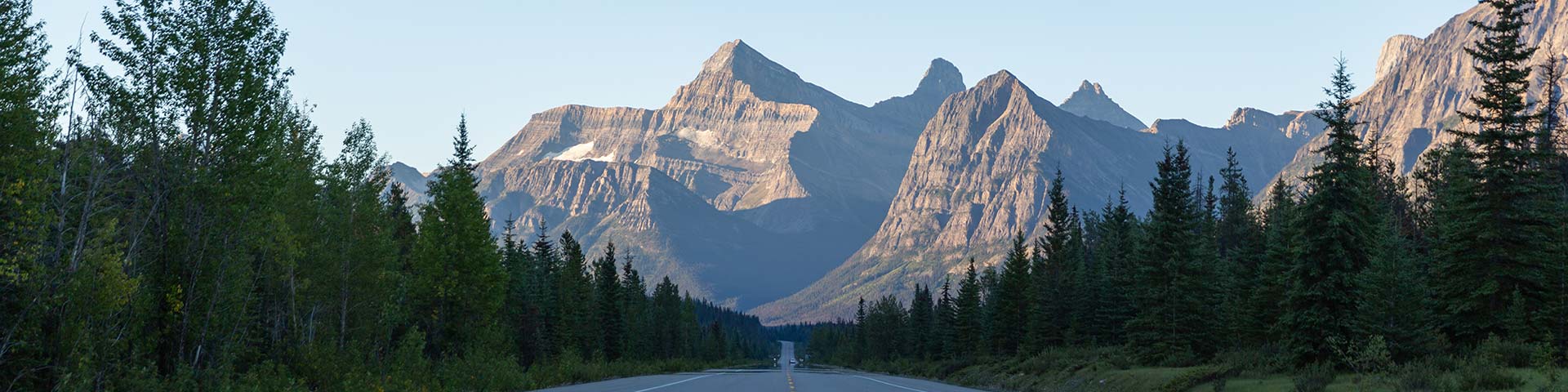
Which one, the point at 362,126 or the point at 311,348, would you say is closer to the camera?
the point at 311,348

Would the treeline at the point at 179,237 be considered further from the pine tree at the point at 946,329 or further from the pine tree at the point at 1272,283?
the pine tree at the point at 946,329

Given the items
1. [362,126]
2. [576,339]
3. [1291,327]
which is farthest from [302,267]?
[576,339]

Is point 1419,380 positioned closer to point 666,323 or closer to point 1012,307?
point 1012,307

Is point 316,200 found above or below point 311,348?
above

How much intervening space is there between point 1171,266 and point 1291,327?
41.9ft

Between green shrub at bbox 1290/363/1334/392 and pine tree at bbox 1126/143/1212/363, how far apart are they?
38.8 feet

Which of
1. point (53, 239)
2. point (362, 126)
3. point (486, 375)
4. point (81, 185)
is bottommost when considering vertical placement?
point (486, 375)

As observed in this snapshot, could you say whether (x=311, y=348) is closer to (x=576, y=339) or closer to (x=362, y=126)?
(x=362, y=126)

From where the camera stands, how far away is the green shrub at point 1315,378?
23.7 metres

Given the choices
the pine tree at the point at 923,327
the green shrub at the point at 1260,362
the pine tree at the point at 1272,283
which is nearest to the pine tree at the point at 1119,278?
the pine tree at the point at 1272,283

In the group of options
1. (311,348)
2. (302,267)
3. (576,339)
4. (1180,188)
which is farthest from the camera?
(576,339)

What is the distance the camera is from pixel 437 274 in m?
42.1

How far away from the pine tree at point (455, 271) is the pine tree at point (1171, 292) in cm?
2642

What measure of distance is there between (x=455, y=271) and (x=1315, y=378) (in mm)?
31257
